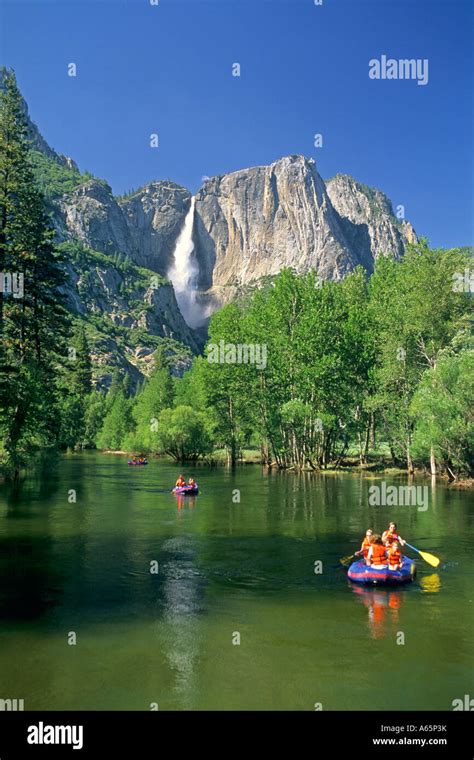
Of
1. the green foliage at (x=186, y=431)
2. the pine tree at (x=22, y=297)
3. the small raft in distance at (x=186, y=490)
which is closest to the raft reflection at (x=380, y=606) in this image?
the small raft in distance at (x=186, y=490)

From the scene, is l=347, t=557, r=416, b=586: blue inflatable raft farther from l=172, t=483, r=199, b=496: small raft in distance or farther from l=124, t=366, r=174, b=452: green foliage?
l=124, t=366, r=174, b=452: green foliage

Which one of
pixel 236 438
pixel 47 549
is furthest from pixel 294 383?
pixel 47 549

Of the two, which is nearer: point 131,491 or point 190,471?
point 131,491

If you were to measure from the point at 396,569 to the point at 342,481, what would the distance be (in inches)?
1509

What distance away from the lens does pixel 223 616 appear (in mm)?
17969

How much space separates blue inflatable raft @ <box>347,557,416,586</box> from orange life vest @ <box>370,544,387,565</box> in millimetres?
394

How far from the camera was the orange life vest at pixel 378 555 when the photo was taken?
22.0 meters

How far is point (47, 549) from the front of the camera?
26.7 m

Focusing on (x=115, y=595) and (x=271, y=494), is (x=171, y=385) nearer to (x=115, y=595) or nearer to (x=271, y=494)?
(x=271, y=494)

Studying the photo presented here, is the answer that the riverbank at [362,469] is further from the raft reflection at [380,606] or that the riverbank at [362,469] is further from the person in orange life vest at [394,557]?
the raft reflection at [380,606]

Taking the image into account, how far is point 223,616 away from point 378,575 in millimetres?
6394

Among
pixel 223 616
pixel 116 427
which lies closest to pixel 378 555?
pixel 223 616
